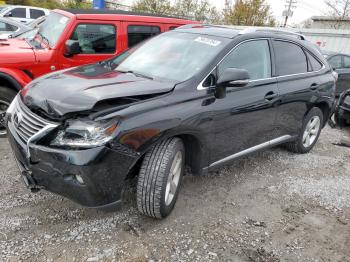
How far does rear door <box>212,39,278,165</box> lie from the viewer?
342cm

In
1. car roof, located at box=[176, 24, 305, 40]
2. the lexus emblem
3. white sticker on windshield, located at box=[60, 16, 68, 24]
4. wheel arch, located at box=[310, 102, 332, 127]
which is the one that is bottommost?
wheel arch, located at box=[310, 102, 332, 127]

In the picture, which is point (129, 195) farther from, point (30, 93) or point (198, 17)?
point (198, 17)

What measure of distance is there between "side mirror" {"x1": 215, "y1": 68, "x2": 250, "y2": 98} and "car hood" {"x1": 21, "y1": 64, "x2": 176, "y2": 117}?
1.51 feet

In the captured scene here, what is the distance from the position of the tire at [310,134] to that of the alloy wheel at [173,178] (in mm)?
2389

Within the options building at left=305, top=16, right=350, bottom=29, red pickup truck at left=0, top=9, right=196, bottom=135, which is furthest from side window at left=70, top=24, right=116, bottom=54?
building at left=305, top=16, right=350, bottom=29

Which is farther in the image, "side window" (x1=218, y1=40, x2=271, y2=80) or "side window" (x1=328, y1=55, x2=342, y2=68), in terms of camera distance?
"side window" (x1=328, y1=55, x2=342, y2=68)

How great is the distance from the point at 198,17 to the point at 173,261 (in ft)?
92.0

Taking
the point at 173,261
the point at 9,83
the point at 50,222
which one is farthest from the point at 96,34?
the point at 173,261

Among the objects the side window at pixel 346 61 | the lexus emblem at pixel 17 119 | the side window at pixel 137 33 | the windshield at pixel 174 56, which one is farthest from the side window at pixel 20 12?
the lexus emblem at pixel 17 119

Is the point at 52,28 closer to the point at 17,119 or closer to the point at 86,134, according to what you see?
the point at 17,119

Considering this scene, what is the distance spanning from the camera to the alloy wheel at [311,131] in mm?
5051

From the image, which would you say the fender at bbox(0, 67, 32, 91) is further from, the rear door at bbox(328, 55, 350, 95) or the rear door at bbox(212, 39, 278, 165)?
the rear door at bbox(328, 55, 350, 95)

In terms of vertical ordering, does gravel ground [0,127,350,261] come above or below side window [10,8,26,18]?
below

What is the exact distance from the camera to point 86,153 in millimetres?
2492
